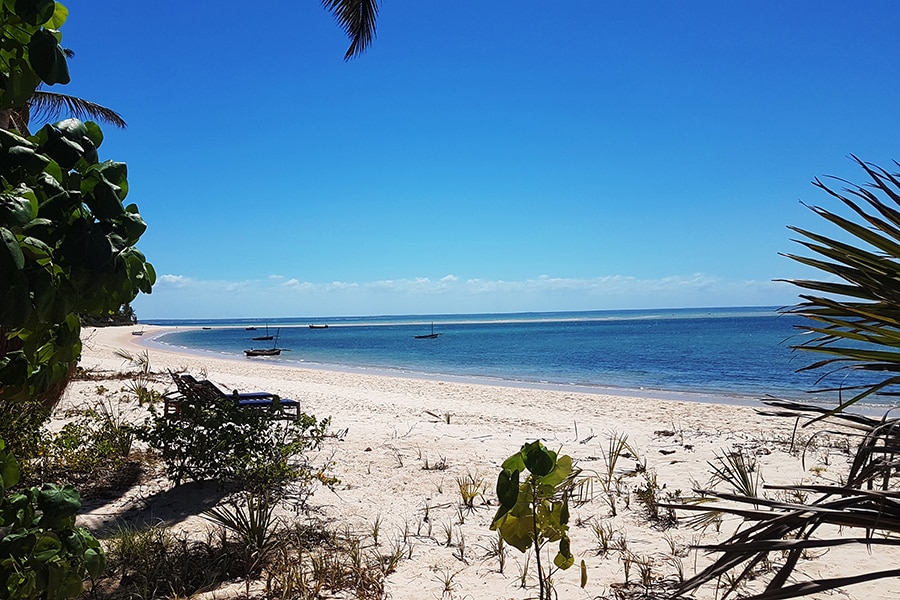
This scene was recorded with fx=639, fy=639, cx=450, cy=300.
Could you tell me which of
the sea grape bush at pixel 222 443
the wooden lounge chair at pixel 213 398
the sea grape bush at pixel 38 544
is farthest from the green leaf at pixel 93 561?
the wooden lounge chair at pixel 213 398

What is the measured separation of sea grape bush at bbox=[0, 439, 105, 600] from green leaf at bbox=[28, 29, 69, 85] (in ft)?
2.77

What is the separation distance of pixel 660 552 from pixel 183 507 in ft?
11.2

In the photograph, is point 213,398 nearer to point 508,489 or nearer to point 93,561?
point 508,489

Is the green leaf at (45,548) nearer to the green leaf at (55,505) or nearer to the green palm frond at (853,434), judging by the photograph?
the green leaf at (55,505)

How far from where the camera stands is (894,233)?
1.81 m

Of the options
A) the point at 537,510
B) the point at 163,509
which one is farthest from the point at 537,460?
the point at 163,509

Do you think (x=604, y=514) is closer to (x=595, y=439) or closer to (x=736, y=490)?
(x=736, y=490)

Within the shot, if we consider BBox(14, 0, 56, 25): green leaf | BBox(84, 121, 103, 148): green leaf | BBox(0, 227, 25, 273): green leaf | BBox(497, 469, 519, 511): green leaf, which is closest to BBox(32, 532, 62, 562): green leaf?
BBox(0, 227, 25, 273): green leaf

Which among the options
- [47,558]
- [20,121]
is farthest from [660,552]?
[20,121]

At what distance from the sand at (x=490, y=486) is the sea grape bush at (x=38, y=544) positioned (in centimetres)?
197

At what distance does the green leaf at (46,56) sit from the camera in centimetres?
135

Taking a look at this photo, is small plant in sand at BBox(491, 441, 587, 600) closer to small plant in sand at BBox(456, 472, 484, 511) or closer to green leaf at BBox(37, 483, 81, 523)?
green leaf at BBox(37, 483, 81, 523)

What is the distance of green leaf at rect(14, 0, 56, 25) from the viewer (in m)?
1.26

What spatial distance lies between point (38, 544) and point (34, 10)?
127 cm
